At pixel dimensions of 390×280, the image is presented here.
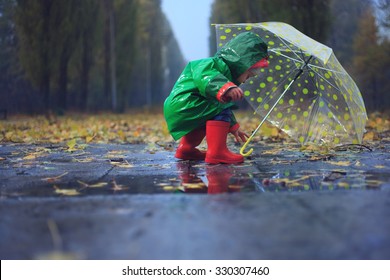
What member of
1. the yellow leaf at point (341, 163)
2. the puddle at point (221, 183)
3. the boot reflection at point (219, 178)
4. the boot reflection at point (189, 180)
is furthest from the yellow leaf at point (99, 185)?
the yellow leaf at point (341, 163)

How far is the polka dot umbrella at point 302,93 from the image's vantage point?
3889 millimetres

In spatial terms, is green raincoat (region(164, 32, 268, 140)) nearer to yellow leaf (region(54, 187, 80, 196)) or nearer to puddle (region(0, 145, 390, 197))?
puddle (region(0, 145, 390, 197))

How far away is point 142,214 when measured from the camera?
74.8 inches

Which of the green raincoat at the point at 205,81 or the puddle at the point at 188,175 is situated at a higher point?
the green raincoat at the point at 205,81

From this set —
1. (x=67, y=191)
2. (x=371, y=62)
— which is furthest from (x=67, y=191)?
(x=371, y=62)

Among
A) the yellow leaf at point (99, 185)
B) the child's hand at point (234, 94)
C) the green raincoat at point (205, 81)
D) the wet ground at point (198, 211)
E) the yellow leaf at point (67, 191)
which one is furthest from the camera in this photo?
the green raincoat at point (205, 81)

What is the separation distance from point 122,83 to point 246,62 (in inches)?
929

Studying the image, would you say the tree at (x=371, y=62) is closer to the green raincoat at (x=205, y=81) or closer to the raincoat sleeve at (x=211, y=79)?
the green raincoat at (x=205, y=81)

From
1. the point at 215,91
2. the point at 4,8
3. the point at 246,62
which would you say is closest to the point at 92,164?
the point at 215,91

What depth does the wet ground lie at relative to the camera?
1.49m

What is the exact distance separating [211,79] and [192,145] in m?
0.82

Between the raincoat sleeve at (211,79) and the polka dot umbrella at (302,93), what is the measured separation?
26.0 inches

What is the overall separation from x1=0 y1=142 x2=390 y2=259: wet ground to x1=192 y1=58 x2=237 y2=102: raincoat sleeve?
20.5 inches

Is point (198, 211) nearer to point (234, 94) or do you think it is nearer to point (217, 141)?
point (234, 94)
